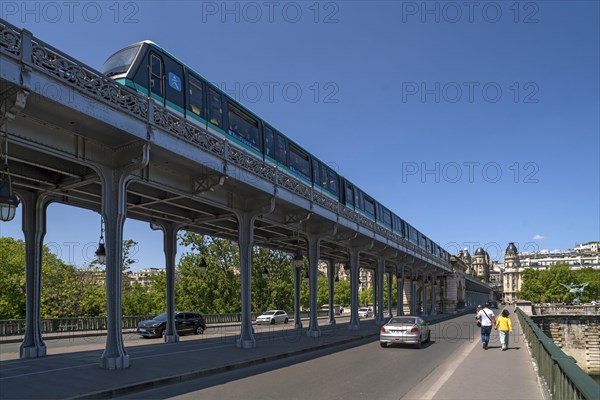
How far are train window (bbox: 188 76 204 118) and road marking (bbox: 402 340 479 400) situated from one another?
36.7 feet

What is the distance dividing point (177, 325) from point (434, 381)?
2033 centimetres

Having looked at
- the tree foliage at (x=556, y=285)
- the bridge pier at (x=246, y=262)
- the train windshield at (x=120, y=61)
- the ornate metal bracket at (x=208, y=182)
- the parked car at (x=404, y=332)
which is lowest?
the tree foliage at (x=556, y=285)

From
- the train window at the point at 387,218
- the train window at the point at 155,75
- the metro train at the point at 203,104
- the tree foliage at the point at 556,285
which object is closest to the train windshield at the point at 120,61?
the metro train at the point at 203,104

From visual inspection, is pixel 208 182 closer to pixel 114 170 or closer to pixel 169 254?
pixel 114 170

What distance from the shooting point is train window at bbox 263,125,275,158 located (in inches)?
891

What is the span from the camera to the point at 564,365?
6.79 meters

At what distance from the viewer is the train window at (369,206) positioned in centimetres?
4003

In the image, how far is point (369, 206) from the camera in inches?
1614

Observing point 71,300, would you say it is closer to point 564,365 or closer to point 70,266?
point 70,266

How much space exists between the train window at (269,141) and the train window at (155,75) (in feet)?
24.0

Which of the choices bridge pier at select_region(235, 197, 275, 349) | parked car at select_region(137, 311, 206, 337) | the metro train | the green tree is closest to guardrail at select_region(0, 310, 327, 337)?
parked car at select_region(137, 311, 206, 337)

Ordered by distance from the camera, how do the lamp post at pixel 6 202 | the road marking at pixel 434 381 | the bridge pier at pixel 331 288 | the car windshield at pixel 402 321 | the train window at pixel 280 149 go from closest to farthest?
the lamp post at pixel 6 202 → the road marking at pixel 434 381 → the car windshield at pixel 402 321 → the train window at pixel 280 149 → the bridge pier at pixel 331 288

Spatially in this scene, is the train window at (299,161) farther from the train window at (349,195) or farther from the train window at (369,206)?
the train window at (369,206)

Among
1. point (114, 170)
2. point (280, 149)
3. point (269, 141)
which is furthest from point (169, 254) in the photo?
point (114, 170)
